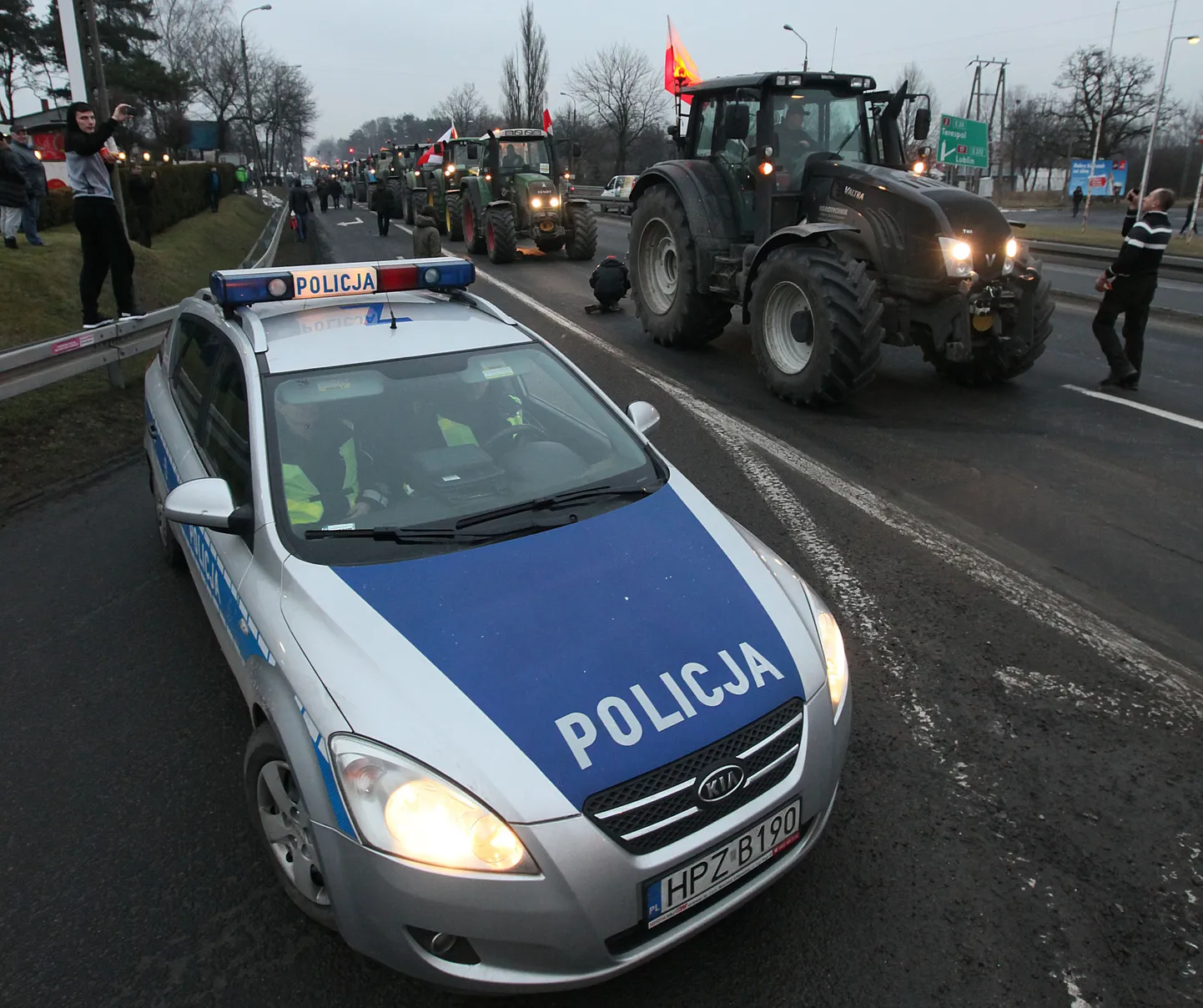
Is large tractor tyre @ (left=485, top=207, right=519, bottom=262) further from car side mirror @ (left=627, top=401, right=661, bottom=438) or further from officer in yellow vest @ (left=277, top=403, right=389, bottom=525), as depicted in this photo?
officer in yellow vest @ (left=277, top=403, right=389, bottom=525)

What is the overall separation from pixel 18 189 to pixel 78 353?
26.4 ft

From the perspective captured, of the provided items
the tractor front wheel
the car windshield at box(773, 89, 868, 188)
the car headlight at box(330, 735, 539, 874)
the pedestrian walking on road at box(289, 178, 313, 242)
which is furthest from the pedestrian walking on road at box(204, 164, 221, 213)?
the car headlight at box(330, 735, 539, 874)

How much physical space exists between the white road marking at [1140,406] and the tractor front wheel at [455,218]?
700 inches

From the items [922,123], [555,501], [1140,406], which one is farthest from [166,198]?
[555,501]

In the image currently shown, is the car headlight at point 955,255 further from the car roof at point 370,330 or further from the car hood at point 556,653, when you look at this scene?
the car hood at point 556,653

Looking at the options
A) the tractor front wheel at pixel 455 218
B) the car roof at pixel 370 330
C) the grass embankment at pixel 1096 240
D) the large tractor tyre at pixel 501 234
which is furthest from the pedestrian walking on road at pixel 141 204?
the grass embankment at pixel 1096 240

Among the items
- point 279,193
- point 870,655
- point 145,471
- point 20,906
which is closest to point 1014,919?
point 870,655

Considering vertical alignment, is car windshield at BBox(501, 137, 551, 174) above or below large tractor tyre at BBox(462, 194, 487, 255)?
above

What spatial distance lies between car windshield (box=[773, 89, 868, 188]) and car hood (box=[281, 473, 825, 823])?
22.0ft

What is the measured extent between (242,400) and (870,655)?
2802mm

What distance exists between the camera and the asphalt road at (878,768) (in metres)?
2.42

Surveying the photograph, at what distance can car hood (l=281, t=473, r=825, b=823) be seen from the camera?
2156mm

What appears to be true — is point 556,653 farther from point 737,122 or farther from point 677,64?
point 677,64

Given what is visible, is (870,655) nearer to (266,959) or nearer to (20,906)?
(266,959)
